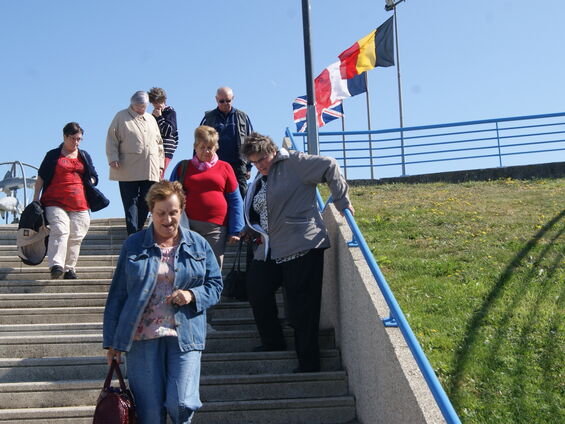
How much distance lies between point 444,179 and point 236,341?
10.6 meters

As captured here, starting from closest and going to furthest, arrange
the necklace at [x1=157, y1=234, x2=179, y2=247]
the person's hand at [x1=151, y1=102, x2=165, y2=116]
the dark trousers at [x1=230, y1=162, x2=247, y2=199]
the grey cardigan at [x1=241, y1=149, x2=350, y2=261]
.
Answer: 1. the necklace at [x1=157, y1=234, x2=179, y2=247]
2. the grey cardigan at [x1=241, y1=149, x2=350, y2=261]
3. the dark trousers at [x1=230, y1=162, x2=247, y2=199]
4. the person's hand at [x1=151, y1=102, x2=165, y2=116]

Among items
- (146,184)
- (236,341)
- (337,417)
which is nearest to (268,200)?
(236,341)

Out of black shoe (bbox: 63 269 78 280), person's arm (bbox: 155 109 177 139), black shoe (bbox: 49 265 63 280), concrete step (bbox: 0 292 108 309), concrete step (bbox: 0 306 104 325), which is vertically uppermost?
person's arm (bbox: 155 109 177 139)

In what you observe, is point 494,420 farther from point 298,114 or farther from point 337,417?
point 298,114

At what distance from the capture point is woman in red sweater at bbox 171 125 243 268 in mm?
6879

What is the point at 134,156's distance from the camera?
28.6 ft

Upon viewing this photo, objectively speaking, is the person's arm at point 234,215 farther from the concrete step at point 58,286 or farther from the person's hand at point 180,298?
the person's hand at point 180,298

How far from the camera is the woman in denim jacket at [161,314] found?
169 inches

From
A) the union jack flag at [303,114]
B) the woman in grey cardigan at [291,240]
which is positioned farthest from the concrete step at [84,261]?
the union jack flag at [303,114]

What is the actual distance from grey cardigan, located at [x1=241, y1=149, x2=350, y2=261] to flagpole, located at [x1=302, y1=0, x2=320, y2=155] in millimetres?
3168

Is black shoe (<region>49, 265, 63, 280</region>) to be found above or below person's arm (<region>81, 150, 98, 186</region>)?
below

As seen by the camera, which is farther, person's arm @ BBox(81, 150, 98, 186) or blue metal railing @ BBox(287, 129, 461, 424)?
person's arm @ BBox(81, 150, 98, 186)

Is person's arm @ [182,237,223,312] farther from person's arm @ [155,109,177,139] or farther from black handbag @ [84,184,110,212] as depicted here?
person's arm @ [155,109,177,139]

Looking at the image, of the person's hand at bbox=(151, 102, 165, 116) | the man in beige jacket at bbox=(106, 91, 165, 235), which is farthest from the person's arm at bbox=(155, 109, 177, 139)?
the man in beige jacket at bbox=(106, 91, 165, 235)
